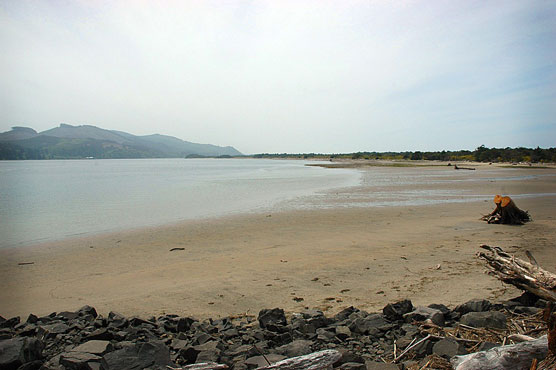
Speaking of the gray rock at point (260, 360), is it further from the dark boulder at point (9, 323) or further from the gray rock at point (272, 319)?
the dark boulder at point (9, 323)

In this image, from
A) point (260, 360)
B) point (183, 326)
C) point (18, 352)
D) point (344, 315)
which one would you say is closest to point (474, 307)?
point (344, 315)

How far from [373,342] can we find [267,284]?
303 centimetres

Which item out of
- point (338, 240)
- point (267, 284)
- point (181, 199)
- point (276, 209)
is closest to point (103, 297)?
point (267, 284)

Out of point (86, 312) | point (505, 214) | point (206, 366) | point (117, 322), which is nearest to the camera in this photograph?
point (206, 366)

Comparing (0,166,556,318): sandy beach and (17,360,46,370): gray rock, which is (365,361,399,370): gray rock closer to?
(0,166,556,318): sandy beach

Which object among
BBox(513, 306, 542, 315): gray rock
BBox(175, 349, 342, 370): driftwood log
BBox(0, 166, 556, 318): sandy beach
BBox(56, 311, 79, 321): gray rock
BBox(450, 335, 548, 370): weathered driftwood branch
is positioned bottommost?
BBox(0, 166, 556, 318): sandy beach

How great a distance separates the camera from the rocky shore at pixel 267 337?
3686 mm

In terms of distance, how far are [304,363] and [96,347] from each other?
8.01 ft

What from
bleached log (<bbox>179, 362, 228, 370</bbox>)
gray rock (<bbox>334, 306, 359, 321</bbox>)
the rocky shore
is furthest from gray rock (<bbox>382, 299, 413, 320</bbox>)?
bleached log (<bbox>179, 362, 228, 370</bbox>)

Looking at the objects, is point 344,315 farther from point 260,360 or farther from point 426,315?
point 260,360

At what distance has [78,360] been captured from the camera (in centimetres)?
362

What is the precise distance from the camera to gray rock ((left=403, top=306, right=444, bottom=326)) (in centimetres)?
454

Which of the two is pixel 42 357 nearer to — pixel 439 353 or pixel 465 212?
pixel 439 353

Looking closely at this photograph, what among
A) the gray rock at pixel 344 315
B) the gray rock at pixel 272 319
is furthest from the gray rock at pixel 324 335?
the gray rock at pixel 272 319
